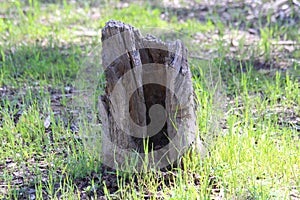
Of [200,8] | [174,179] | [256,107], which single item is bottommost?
[174,179]

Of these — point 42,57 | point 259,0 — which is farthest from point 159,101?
point 259,0

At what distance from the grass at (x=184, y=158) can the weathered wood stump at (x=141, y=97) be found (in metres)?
0.15

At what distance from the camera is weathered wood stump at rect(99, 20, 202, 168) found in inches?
123

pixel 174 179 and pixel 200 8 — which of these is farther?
pixel 200 8

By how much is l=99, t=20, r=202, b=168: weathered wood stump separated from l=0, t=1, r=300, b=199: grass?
147 mm

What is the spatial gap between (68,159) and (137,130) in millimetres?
528

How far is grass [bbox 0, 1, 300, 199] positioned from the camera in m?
3.06

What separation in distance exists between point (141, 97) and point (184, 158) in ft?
1.63

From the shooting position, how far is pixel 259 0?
6.92m

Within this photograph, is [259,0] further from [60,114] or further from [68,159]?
[68,159]

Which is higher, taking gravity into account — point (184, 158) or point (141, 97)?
point (141, 97)

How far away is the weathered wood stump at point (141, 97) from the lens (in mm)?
3131

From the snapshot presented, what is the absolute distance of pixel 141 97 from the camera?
324cm

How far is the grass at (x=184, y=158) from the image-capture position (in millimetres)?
3062
